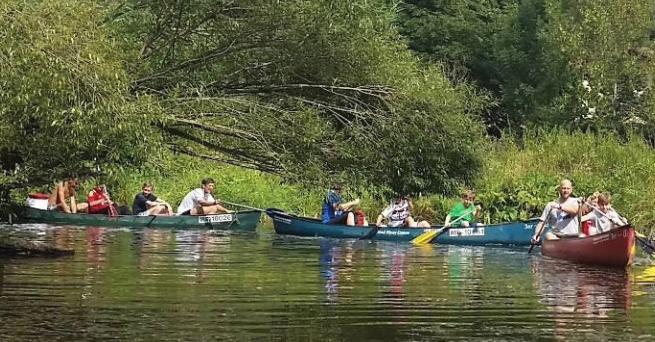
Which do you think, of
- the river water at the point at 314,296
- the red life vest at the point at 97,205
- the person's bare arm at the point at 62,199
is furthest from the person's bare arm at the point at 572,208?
the person's bare arm at the point at 62,199

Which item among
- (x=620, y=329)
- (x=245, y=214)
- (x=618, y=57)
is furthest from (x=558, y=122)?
(x=620, y=329)

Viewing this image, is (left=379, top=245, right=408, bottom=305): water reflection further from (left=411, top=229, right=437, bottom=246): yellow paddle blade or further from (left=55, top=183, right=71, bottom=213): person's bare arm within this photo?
(left=55, top=183, right=71, bottom=213): person's bare arm

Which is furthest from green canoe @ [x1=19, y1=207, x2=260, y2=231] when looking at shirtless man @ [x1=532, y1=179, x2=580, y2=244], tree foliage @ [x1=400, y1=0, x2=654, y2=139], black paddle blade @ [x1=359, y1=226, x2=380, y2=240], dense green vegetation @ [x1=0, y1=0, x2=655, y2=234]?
tree foliage @ [x1=400, y1=0, x2=654, y2=139]

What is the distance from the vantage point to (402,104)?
1748cm

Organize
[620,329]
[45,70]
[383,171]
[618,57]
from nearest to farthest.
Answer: [620,329]
[45,70]
[383,171]
[618,57]

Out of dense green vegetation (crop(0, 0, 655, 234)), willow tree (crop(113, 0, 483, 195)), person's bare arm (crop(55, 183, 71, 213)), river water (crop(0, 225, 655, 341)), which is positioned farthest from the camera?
person's bare arm (crop(55, 183, 71, 213))

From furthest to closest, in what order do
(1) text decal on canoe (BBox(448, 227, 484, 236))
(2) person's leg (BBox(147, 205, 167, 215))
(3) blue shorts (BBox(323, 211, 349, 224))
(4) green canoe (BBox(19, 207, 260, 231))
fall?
1. (2) person's leg (BBox(147, 205, 167, 215))
2. (4) green canoe (BBox(19, 207, 260, 231))
3. (3) blue shorts (BBox(323, 211, 349, 224))
4. (1) text decal on canoe (BBox(448, 227, 484, 236))

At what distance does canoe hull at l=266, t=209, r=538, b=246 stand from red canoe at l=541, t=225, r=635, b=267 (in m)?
3.32

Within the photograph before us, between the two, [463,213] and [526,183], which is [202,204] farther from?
[526,183]

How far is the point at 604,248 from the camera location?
17203mm

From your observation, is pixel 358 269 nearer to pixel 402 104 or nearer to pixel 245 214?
pixel 402 104

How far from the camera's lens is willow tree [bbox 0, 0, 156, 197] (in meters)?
12.4

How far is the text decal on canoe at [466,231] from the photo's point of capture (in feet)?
72.9

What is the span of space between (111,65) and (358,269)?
4.69 meters
